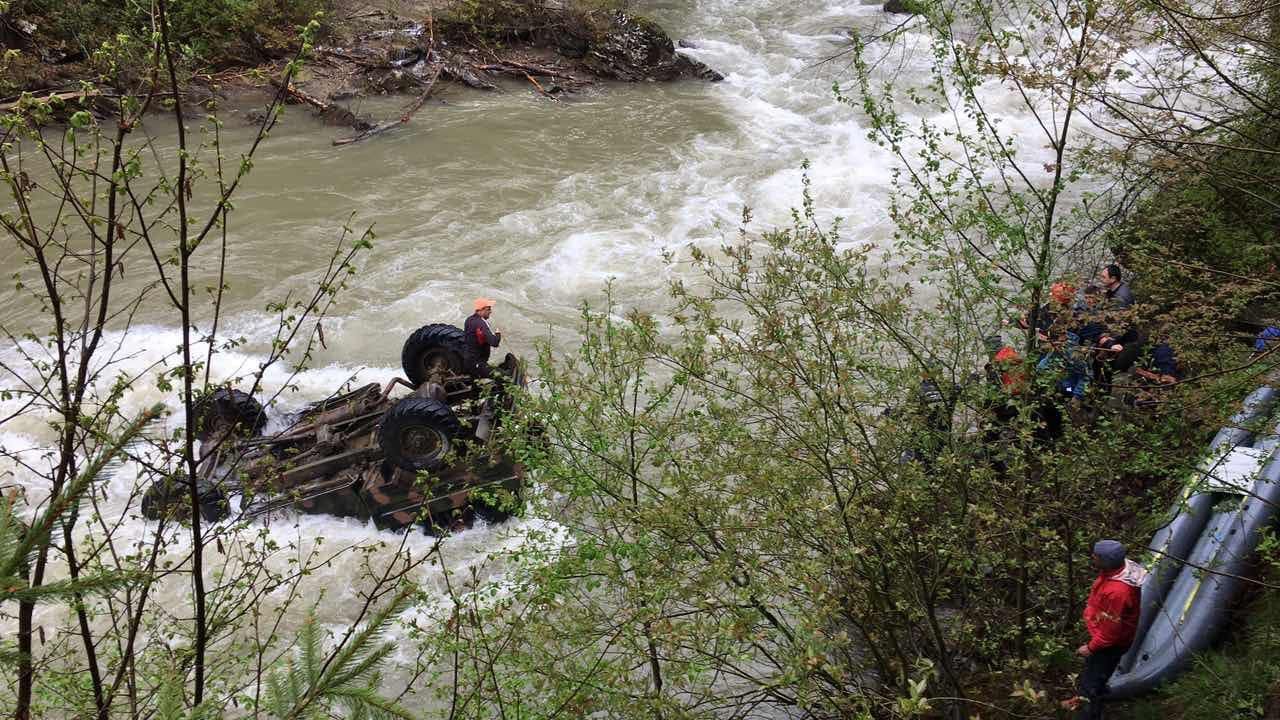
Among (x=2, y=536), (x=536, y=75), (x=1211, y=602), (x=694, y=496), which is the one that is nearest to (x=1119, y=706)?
(x=1211, y=602)

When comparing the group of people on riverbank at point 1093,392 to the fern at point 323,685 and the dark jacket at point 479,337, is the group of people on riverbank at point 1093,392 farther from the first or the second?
the dark jacket at point 479,337

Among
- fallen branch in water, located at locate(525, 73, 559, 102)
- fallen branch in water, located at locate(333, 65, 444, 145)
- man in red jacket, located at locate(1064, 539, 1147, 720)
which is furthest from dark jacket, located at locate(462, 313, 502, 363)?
fallen branch in water, located at locate(525, 73, 559, 102)

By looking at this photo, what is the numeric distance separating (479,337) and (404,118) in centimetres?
1052

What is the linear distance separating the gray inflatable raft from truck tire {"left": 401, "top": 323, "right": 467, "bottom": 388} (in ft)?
19.5

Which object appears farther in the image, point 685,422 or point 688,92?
point 688,92

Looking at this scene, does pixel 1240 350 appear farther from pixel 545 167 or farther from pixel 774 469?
pixel 545 167

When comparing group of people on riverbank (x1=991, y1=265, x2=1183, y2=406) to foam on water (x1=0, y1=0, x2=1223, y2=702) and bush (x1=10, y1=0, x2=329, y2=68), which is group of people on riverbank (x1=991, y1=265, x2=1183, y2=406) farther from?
bush (x1=10, y1=0, x2=329, y2=68)

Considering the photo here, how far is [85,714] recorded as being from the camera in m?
2.63

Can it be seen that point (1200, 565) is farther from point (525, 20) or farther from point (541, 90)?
point (525, 20)

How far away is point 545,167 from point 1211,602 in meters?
12.5

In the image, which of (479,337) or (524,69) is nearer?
(479,337)

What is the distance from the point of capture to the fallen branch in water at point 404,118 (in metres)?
16.5

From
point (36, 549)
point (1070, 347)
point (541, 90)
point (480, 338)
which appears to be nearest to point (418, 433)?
point (480, 338)

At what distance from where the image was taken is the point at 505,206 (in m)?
14.2
